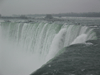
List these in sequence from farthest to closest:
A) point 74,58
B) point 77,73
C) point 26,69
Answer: point 26,69 → point 74,58 → point 77,73

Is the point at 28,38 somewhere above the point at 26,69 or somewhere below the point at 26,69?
above

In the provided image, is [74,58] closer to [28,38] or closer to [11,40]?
[28,38]

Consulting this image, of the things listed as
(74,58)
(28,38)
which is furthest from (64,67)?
(28,38)

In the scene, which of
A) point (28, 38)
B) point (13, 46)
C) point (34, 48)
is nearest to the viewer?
point (34, 48)

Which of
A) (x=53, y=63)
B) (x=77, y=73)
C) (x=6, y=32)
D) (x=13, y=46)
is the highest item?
Result: (x=6, y=32)

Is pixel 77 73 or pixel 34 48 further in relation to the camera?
pixel 34 48

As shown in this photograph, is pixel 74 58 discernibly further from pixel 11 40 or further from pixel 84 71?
pixel 11 40
